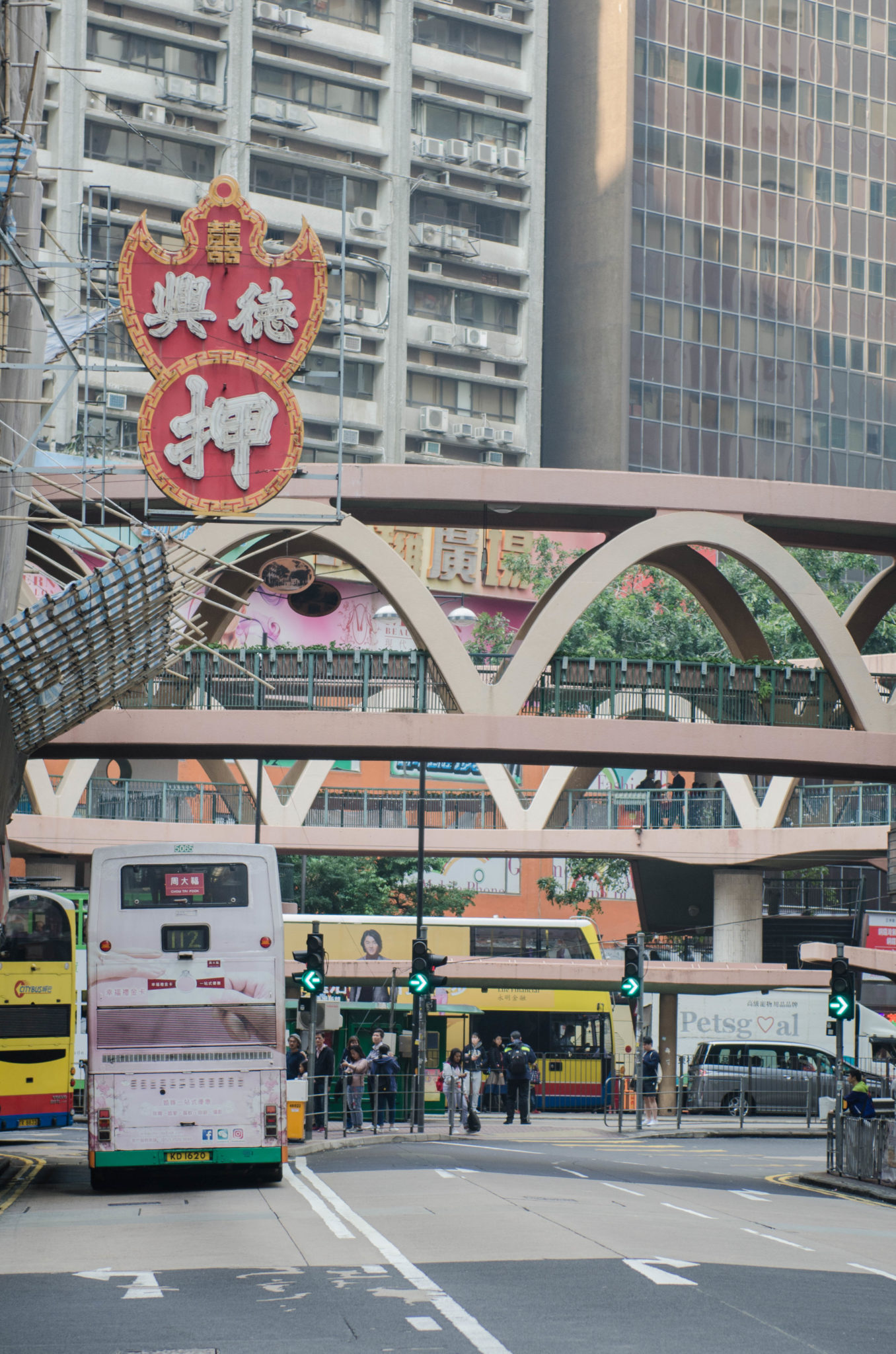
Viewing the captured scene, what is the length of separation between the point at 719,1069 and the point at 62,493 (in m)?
23.4

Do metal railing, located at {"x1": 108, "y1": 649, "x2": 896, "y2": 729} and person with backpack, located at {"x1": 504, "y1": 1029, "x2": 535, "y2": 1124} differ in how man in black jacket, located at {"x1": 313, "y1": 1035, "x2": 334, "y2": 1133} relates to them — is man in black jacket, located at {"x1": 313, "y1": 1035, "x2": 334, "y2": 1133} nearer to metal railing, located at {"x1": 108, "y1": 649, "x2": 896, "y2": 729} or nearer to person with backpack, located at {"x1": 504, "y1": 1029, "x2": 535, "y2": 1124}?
person with backpack, located at {"x1": 504, "y1": 1029, "x2": 535, "y2": 1124}

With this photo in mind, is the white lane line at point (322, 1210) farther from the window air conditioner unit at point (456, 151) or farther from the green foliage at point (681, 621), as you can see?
the window air conditioner unit at point (456, 151)

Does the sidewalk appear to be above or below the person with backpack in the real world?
below

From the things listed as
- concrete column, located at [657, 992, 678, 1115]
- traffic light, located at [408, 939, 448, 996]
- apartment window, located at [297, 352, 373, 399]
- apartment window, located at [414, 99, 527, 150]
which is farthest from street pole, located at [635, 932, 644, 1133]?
apartment window, located at [414, 99, 527, 150]

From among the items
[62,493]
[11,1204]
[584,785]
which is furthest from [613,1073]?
[11,1204]

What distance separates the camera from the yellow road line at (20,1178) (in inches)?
766

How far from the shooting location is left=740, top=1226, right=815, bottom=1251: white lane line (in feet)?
49.8

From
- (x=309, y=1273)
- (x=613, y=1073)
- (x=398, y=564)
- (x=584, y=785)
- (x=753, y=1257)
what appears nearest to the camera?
(x=309, y=1273)

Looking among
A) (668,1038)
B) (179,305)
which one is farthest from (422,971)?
(179,305)

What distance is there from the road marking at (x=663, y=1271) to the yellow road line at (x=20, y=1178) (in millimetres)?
7255

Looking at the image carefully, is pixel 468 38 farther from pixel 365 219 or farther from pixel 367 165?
pixel 365 219

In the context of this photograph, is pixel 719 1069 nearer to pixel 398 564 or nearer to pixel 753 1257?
pixel 398 564

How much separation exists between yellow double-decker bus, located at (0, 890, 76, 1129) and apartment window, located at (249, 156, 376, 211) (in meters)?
51.1

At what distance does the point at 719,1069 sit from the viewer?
4247 cm
